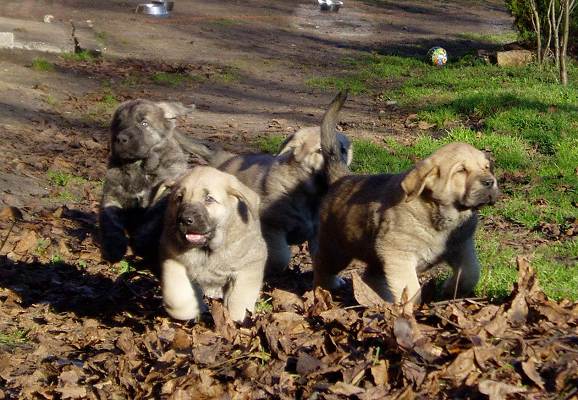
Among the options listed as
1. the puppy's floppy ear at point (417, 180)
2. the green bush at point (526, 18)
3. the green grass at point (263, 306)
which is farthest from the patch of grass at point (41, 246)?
the green bush at point (526, 18)

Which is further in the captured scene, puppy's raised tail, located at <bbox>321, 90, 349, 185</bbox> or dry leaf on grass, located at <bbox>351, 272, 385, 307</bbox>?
puppy's raised tail, located at <bbox>321, 90, 349, 185</bbox>

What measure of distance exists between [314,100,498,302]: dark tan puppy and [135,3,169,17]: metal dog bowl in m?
19.1

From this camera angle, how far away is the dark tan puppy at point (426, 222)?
20.0 feet

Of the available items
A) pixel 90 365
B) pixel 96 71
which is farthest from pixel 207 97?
pixel 90 365

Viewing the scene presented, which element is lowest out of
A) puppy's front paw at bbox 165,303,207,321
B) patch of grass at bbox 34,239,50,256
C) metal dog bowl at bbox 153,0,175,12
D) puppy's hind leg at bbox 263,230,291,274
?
metal dog bowl at bbox 153,0,175,12

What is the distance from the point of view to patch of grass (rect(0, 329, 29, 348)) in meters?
5.95

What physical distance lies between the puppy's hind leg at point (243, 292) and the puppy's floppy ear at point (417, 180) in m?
0.99

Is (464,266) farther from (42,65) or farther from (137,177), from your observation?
(42,65)

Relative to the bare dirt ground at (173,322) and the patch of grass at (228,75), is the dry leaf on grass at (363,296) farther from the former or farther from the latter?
the patch of grass at (228,75)

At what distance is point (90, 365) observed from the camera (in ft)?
17.6

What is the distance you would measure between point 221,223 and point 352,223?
0.97m

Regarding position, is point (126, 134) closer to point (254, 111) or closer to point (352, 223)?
point (352, 223)

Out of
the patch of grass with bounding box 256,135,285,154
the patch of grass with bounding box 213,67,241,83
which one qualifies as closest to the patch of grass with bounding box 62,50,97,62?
the patch of grass with bounding box 213,67,241,83

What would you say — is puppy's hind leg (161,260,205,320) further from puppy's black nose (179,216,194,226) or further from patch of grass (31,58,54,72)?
patch of grass (31,58,54,72)
